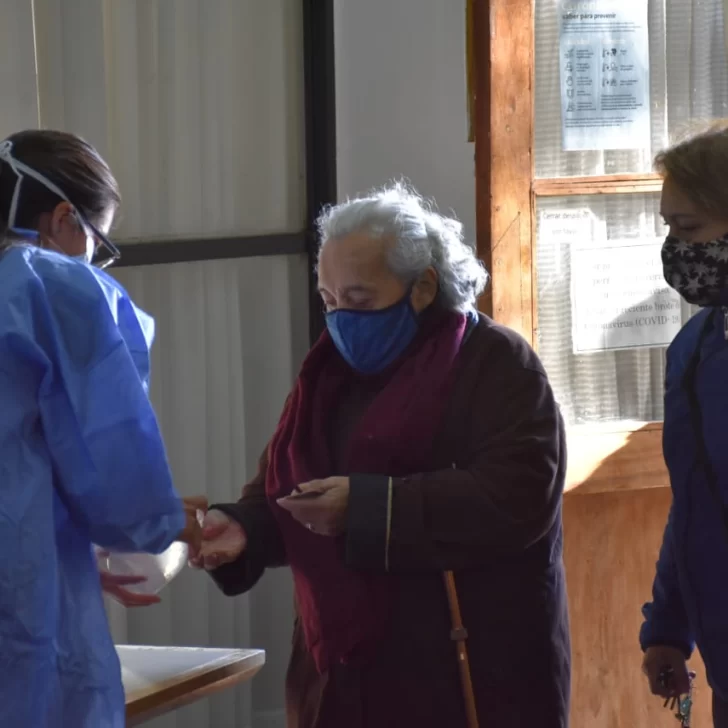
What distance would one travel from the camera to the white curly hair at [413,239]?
180 centimetres

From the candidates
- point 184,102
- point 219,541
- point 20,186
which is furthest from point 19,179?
point 184,102

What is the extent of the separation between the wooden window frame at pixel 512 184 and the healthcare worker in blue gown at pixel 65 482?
1125mm

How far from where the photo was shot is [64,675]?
1.45 m

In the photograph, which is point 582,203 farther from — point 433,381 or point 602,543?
point 433,381

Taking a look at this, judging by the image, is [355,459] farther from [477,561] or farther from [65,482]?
[65,482]

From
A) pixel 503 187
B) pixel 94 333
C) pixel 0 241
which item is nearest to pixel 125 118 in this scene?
pixel 503 187

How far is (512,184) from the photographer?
2461 mm

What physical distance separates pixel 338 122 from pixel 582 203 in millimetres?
780

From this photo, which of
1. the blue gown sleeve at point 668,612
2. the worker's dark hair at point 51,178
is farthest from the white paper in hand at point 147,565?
the blue gown sleeve at point 668,612

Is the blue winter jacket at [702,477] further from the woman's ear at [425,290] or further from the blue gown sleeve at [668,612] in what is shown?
the woman's ear at [425,290]

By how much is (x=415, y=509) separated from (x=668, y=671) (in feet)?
1.66

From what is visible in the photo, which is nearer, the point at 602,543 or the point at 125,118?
the point at 602,543

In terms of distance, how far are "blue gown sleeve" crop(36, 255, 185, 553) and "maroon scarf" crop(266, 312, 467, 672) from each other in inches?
13.3

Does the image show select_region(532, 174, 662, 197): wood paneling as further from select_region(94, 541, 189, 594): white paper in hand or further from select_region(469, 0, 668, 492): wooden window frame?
select_region(94, 541, 189, 594): white paper in hand
